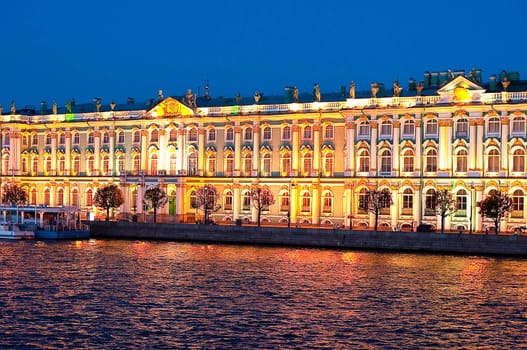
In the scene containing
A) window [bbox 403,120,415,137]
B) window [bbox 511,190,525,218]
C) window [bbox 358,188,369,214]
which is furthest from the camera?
window [bbox 358,188,369,214]

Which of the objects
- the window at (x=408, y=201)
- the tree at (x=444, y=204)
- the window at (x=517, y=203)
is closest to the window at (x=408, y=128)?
the window at (x=408, y=201)

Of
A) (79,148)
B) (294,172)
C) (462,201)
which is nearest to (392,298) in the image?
(462,201)

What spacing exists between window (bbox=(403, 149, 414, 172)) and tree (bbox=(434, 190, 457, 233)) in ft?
11.3

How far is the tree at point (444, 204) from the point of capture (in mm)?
56344

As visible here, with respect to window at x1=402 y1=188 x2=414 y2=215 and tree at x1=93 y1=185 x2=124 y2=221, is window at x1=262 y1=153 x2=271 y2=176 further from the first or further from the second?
tree at x1=93 y1=185 x2=124 y2=221

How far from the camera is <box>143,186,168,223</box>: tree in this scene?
66.3m

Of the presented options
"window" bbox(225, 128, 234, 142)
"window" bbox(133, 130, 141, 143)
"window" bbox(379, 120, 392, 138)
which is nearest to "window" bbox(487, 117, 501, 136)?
"window" bbox(379, 120, 392, 138)

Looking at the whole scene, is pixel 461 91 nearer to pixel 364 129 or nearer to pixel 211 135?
pixel 364 129

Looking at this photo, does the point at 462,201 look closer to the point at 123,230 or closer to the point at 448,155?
the point at 448,155

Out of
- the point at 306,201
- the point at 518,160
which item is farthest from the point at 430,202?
the point at 306,201

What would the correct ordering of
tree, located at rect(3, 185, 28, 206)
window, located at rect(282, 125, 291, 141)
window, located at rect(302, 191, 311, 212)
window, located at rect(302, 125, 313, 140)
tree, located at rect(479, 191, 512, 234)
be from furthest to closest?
tree, located at rect(3, 185, 28, 206) < window, located at rect(282, 125, 291, 141) < window, located at rect(302, 125, 313, 140) < window, located at rect(302, 191, 311, 212) < tree, located at rect(479, 191, 512, 234)

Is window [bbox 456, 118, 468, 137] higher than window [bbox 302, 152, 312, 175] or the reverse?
higher

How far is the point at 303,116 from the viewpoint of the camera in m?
64.7

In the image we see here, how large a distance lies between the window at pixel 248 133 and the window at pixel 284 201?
480 cm
